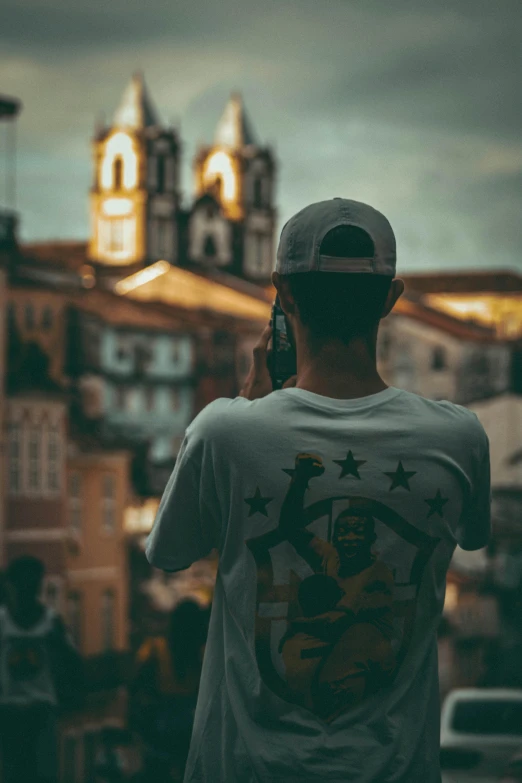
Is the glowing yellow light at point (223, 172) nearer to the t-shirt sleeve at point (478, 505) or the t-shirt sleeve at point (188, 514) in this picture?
the t-shirt sleeve at point (478, 505)

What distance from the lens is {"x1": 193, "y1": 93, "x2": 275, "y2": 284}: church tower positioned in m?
132

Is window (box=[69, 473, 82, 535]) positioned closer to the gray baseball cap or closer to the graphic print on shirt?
the gray baseball cap

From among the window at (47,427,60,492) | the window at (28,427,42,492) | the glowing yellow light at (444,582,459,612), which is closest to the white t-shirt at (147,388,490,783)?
the window at (28,427,42,492)

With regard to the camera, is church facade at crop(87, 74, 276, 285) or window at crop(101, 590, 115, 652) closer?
window at crop(101, 590, 115, 652)

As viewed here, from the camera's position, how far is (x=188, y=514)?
308 centimetres

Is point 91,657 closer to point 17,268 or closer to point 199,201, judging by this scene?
point 17,268

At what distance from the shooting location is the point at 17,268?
52.3 metres

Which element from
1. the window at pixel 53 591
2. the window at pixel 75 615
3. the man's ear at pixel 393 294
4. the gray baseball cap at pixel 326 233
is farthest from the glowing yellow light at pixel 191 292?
the gray baseball cap at pixel 326 233

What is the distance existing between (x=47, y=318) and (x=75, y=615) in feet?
27.9

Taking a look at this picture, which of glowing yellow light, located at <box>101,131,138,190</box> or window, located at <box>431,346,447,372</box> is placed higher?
glowing yellow light, located at <box>101,131,138,190</box>

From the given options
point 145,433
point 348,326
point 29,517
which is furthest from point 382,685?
point 145,433

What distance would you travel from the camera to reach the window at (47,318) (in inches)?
2093

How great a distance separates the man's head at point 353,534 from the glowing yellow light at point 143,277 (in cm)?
8410

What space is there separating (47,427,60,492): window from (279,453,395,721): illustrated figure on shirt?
4524cm
